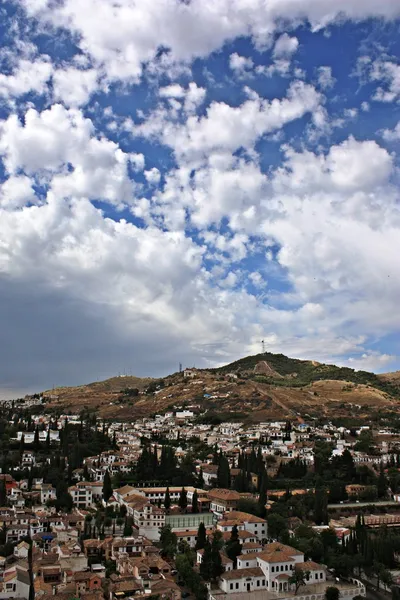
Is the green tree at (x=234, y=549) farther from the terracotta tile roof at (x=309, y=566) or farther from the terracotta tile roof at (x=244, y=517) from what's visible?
the terracotta tile roof at (x=244, y=517)

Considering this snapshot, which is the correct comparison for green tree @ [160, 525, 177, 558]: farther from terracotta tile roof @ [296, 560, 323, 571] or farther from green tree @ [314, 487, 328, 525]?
green tree @ [314, 487, 328, 525]

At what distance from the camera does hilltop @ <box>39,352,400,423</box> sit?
9712 cm

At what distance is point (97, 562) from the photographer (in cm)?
3198

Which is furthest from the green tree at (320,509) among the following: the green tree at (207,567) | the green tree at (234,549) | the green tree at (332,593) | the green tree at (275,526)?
the green tree at (207,567)

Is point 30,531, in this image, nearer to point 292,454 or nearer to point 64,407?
point 292,454

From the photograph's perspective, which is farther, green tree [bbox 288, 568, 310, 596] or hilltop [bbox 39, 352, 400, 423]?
hilltop [bbox 39, 352, 400, 423]

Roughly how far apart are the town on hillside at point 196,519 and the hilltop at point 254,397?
2550 cm

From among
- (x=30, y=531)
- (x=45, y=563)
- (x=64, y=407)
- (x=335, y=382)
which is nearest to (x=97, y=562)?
(x=45, y=563)

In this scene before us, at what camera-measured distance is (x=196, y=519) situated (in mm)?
39688

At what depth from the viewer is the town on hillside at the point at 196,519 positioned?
2977 cm

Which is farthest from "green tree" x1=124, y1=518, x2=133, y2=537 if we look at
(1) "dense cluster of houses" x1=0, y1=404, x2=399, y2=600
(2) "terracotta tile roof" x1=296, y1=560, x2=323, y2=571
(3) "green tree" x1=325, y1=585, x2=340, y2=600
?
(3) "green tree" x1=325, y1=585, x2=340, y2=600

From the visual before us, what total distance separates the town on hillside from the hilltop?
25.5m

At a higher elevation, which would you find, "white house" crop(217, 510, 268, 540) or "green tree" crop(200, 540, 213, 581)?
"white house" crop(217, 510, 268, 540)

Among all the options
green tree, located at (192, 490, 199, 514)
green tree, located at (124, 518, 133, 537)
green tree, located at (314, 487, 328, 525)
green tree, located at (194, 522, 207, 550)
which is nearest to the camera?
green tree, located at (194, 522, 207, 550)
